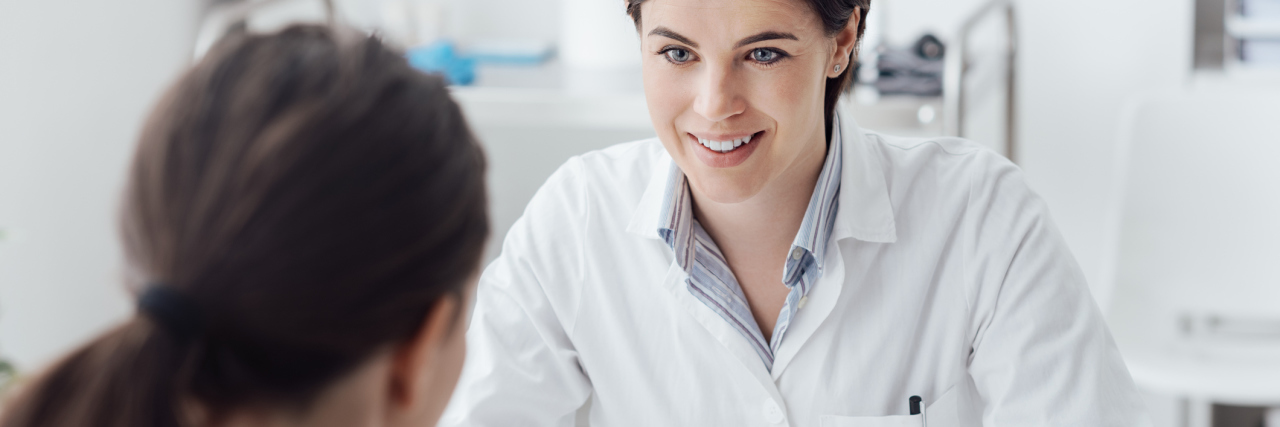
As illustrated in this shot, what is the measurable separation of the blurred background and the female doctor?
0.67 meters

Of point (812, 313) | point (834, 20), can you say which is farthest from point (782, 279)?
point (834, 20)

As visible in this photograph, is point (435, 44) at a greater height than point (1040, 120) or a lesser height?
greater

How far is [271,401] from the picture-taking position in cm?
55

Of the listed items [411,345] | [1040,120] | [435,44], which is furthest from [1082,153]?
[411,345]

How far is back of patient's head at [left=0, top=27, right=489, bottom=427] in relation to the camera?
20.4 inches

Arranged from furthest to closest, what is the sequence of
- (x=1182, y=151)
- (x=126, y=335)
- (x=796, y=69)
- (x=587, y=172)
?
1. (x=1182, y=151)
2. (x=587, y=172)
3. (x=796, y=69)
4. (x=126, y=335)

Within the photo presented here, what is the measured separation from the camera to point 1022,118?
7.57 feet

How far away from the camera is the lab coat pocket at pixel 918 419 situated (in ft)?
3.51

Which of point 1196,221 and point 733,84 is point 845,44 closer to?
point 733,84

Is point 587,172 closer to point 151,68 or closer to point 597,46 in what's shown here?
point 597,46

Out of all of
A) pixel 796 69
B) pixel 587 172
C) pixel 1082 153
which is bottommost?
pixel 1082 153

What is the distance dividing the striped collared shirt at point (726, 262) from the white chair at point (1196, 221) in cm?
110

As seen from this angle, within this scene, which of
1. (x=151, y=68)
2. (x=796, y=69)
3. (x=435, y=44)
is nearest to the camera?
(x=796, y=69)

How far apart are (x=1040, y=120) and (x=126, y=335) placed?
2.10 metres
